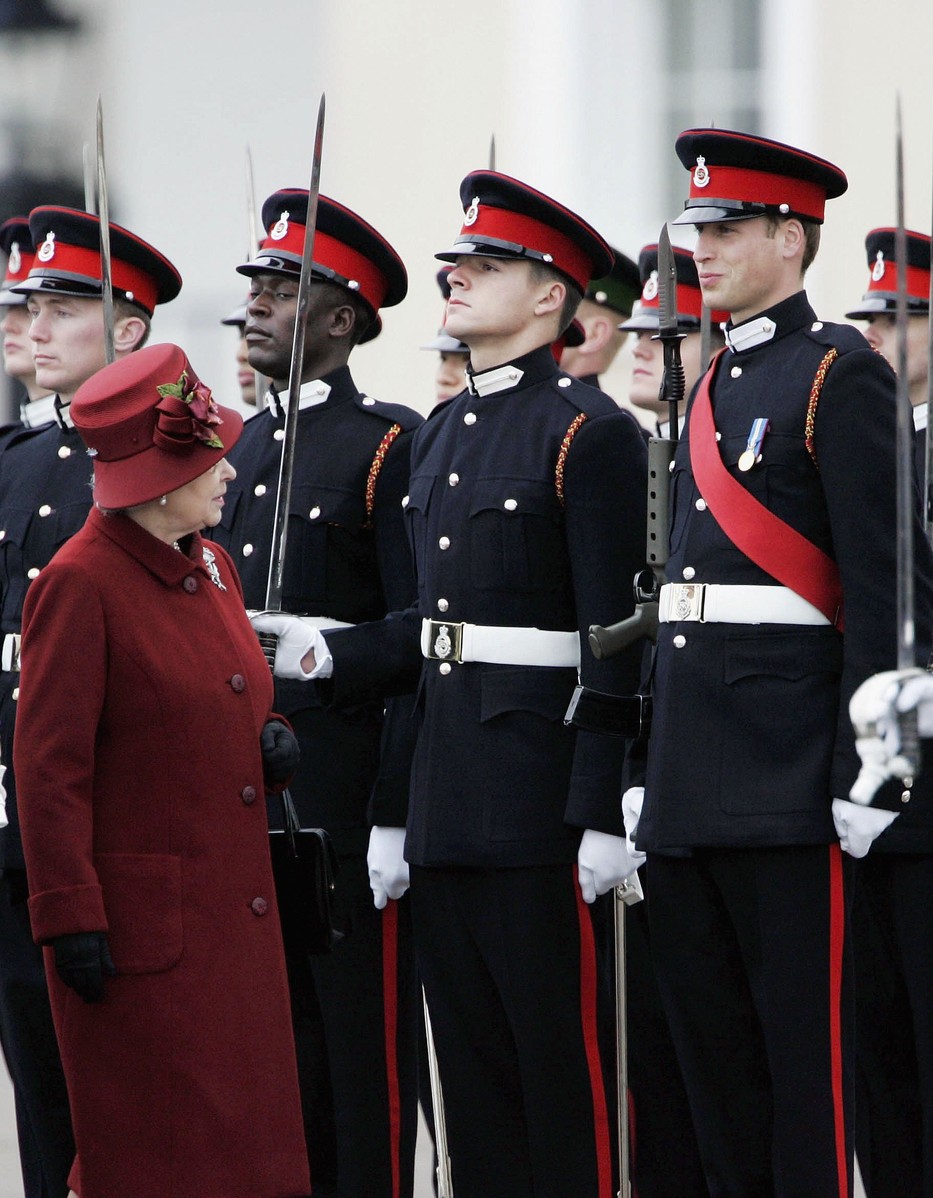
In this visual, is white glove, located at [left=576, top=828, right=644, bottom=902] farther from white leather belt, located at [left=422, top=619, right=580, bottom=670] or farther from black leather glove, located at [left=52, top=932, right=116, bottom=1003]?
black leather glove, located at [left=52, top=932, right=116, bottom=1003]

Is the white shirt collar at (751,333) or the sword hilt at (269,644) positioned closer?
the white shirt collar at (751,333)

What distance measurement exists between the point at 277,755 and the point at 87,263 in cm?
186

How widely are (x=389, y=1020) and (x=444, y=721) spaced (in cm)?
72

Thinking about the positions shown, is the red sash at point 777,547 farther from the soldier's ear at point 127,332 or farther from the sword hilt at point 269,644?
the soldier's ear at point 127,332

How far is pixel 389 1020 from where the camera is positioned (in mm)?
5191

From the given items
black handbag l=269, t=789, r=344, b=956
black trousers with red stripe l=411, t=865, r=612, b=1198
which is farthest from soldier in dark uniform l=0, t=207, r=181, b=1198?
black trousers with red stripe l=411, t=865, r=612, b=1198

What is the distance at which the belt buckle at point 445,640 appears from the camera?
4855mm

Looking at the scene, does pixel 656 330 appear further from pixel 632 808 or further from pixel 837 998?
pixel 837 998

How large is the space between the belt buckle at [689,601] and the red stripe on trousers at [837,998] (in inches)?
18.9

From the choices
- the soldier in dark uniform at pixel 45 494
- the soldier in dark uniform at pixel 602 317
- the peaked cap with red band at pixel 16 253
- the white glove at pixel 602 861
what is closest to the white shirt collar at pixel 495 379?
the white glove at pixel 602 861

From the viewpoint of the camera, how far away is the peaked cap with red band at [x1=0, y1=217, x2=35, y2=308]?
20.6 feet

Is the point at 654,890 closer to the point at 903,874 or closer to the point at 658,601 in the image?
the point at 658,601

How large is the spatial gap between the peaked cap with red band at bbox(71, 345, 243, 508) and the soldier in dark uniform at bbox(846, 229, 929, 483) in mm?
1960

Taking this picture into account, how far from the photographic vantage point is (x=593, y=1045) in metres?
4.77
